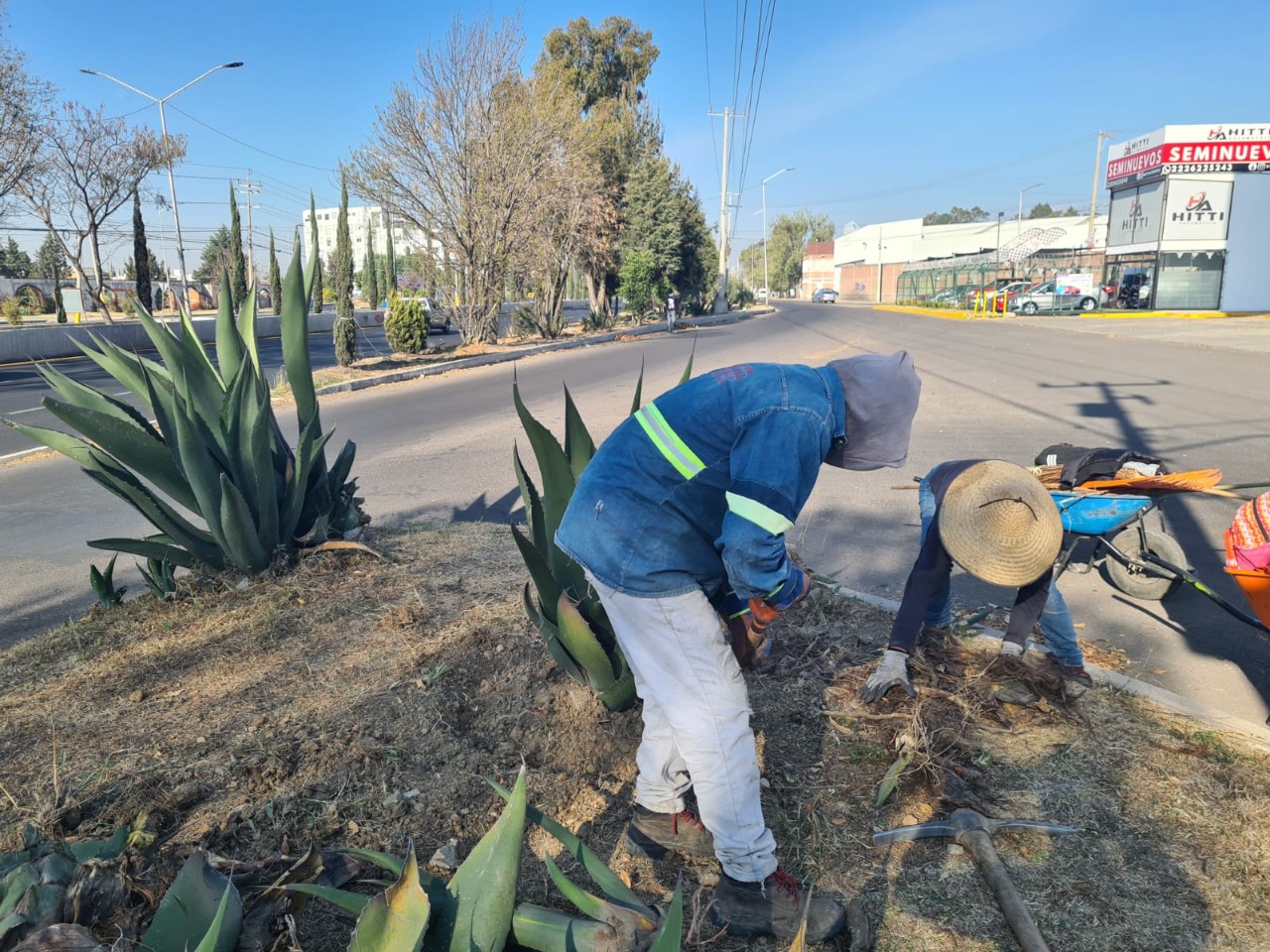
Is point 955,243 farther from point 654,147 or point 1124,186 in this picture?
point 654,147

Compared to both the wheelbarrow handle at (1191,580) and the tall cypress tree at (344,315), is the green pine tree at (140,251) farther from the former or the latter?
the wheelbarrow handle at (1191,580)

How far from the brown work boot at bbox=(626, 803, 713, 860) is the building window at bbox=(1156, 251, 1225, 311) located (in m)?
40.0

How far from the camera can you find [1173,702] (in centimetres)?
339

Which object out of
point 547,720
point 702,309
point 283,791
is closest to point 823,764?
point 547,720

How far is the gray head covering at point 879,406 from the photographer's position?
7.33 feet

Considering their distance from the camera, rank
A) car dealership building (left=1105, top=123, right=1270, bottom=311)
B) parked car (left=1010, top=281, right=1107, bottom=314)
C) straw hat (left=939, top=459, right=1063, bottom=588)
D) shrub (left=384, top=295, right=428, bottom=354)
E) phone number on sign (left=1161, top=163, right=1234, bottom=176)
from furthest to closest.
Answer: parked car (left=1010, top=281, right=1107, bottom=314), phone number on sign (left=1161, top=163, right=1234, bottom=176), car dealership building (left=1105, top=123, right=1270, bottom=311), shrub (left=384, top=295, right=428, bottom=354), straw hat (left=939, top=459, right=1063, bottom=588)

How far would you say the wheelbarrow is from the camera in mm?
3490

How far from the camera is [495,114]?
21.1 meters

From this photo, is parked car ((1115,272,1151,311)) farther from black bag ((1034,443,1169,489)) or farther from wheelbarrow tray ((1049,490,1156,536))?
wheelbarrow tray ((1049,490,1156,536))

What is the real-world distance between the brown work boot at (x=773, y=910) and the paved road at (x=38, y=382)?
6156mm

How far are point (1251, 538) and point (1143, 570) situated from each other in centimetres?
123

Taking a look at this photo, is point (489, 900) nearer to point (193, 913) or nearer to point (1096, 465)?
point (193, 913)

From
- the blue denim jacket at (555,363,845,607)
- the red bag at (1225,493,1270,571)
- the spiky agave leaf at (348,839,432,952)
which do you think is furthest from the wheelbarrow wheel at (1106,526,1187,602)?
the spiky agave leaf at (348,839,432,952)

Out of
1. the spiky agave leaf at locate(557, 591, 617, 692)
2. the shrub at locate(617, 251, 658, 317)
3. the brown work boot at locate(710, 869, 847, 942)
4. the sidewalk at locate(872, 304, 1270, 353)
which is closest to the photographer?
the brown work boot at locate(710, 869, 847, 942)
